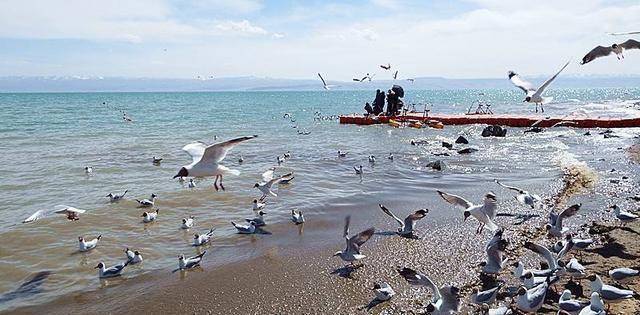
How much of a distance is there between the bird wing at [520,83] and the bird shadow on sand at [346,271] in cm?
712

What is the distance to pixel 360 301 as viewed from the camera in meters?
7.40

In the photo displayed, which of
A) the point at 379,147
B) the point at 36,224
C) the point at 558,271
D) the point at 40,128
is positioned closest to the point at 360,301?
the point at 558,271

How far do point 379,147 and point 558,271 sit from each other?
1993cm

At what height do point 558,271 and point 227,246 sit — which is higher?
point 558,271

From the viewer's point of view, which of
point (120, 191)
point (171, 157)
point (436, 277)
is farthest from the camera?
point (171, 157)

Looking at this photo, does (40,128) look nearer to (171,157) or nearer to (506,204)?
(171,157)

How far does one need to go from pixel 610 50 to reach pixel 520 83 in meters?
2.35

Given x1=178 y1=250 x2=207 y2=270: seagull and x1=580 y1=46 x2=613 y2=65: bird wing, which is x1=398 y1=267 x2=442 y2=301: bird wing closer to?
x1=178 y1=250 x2=207 y2=270: seagull

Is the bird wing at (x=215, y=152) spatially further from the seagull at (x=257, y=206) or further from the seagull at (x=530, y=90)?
the seagull at (x=530, y=90)

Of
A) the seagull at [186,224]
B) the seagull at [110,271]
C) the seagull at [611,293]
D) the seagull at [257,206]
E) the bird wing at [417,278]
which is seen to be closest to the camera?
the seagull at [611,293]

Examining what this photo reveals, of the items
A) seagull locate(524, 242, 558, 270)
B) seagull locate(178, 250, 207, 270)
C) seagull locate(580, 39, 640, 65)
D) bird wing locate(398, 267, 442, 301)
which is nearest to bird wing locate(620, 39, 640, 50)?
seagull locate(580, 39, 640, 65)

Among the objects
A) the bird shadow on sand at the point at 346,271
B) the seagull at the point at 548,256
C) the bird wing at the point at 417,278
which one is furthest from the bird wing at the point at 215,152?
the seagull at the point at 548,256

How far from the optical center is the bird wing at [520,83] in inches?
507

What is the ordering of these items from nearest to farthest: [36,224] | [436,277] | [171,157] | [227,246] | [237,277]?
[436,277] → [237,277] → [227,246] → [36,224] → [171,157]
